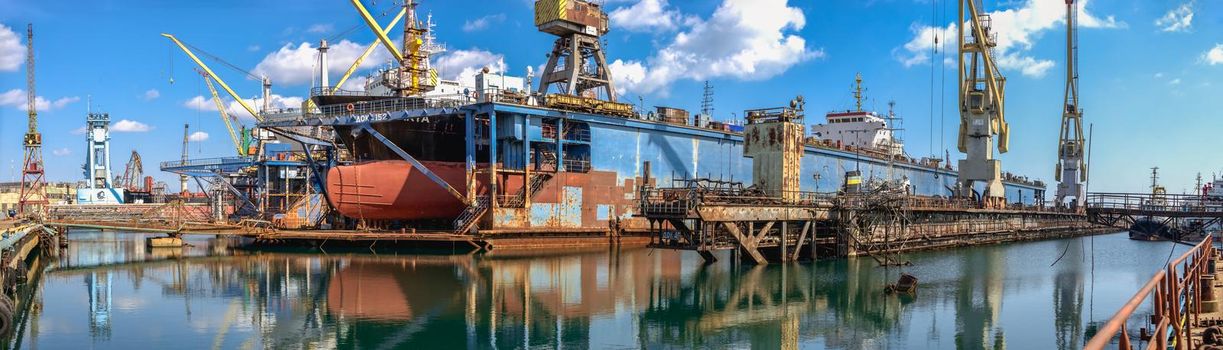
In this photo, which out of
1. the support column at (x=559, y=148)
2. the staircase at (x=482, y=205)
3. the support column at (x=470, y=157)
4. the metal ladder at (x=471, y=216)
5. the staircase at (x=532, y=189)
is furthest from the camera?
the support column at (x=559, y=148)

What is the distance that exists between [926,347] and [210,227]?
3996 cm

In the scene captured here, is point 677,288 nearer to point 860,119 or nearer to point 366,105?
point 366,105

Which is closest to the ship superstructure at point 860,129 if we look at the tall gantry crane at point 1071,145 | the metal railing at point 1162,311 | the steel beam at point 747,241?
the tall gantry crane at point 1071,145

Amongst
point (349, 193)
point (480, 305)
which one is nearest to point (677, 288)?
point (480, 305)

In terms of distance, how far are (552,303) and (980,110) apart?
37.2 metres

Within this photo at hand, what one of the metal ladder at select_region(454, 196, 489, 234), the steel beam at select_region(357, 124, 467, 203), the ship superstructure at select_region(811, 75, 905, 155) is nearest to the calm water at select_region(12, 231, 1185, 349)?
the metal ladder at select_region(454, 196, 489, 234)

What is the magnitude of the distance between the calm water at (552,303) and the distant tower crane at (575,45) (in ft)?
54.0

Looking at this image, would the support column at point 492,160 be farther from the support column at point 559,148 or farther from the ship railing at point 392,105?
the support column at point 559,148

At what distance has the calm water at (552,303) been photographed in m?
20.2

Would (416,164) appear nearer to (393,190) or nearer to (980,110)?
(393,190)

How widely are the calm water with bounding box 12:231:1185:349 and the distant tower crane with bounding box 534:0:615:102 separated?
648 inches

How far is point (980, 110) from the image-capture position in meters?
51.8


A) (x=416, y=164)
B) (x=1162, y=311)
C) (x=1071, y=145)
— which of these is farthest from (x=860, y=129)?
(x=1162, y=311)

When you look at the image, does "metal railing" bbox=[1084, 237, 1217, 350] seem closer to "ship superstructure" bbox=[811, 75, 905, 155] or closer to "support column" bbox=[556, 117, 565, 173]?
"support column" bbox=[556, 117, 565, 173]
